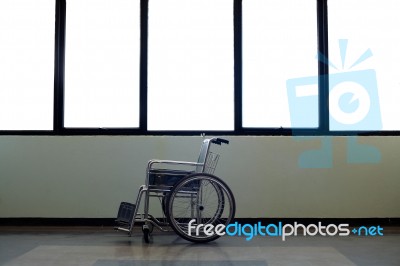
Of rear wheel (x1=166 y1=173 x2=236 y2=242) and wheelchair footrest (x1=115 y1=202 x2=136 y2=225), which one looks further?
wheelchair footrest (x1=115 y1=202 x2=136 y2=225)

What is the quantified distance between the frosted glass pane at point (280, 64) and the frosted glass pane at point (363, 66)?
201 millimetres

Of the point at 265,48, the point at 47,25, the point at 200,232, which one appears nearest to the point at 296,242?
the point at 200,232

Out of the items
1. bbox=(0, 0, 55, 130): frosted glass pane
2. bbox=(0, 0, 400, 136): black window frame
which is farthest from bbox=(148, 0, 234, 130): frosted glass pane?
bbox=(0, 0, 55, 130): frosted glass pane

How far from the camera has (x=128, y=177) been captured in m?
4.50

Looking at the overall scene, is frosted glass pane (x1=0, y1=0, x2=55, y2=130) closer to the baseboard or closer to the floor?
the baseboard

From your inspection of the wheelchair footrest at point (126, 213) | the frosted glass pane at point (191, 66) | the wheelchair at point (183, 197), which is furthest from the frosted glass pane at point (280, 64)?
the wheelchair footrest at point (126, 213)

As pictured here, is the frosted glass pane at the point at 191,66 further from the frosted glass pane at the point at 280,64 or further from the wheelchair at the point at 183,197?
the wheelchair at the point at 183,197

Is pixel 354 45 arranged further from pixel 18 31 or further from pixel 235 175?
pixel 18 31

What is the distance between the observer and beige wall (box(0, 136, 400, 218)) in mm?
4480

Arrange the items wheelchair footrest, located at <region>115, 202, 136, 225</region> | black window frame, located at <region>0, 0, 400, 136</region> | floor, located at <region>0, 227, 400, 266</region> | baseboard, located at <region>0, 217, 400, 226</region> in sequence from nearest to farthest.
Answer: floor, located at <region>0, 227, 400, 266</region> → wheelchair footrest, located at <region>115, 202, 136, 225</region> → baseboard, located at <region>0, 217, 400, 226</region> → black window frame, located at <region>0, 0, 400, 136</region>

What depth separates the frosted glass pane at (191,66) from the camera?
15.3 ft

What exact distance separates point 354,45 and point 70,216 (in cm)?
308

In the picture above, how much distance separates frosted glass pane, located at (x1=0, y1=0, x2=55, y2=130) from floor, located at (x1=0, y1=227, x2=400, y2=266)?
44.3 inches

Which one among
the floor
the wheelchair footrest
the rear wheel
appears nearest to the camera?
the floor
